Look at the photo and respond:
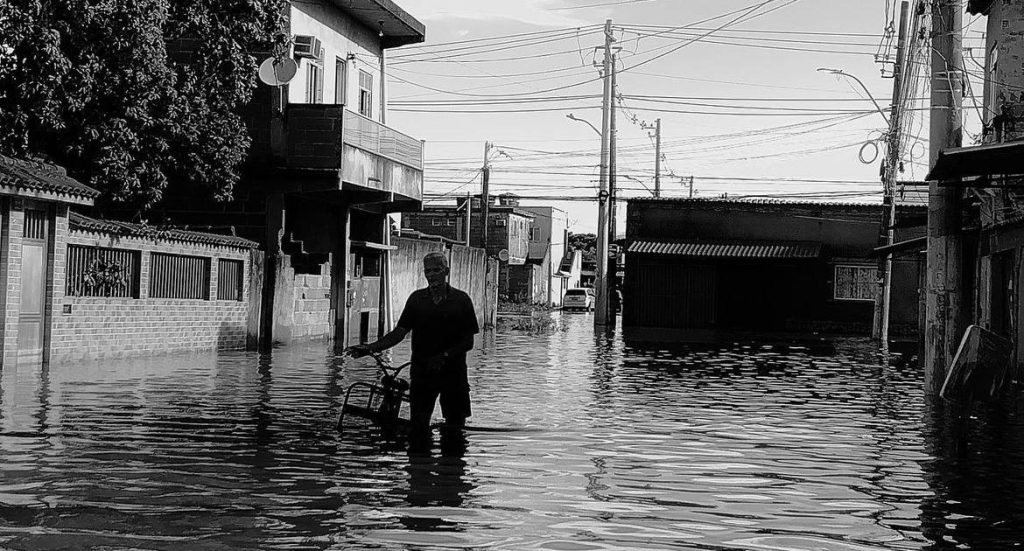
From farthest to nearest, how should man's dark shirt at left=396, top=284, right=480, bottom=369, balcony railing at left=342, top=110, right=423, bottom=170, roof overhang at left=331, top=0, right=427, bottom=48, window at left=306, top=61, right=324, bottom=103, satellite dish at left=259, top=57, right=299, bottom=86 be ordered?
roof overhang at left=331, top=0, right=427, bottom=48, window at left=306, top=61, right=324, bottom=103, balcony railing at left=342, top=110, right=423, bottom=170, satellite dish at left=259, top=57, right=299, bottom=86, man's dark shirt at left=396, top=284, right=480, bottom=369

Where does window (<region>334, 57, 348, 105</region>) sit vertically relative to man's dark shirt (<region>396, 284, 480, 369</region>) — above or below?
above

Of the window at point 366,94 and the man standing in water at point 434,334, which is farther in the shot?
the window at point 366,94

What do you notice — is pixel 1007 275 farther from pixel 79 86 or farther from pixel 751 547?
pixel 751 547

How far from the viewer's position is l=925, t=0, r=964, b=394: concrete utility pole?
17859 millimetres

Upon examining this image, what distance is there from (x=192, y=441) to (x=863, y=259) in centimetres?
4262

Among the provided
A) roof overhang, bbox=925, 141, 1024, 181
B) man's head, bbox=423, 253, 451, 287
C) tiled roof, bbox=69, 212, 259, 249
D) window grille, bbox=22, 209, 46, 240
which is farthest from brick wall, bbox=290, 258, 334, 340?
man's head, bbox=423, 253, 451, 287

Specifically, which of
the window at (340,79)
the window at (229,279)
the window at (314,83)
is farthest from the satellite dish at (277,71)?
the window at (340,79)

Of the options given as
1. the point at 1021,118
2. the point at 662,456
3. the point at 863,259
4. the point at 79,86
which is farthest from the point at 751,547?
the point at 863,259

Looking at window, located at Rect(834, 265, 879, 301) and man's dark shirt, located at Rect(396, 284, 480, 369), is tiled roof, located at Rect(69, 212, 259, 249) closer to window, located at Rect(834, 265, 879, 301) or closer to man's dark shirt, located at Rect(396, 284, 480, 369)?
man's dark shirt, located at Rect(396, 284, 480, 369)

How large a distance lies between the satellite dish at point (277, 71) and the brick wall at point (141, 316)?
371cm

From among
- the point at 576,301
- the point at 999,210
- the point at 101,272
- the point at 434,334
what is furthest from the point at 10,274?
the point at 576,301

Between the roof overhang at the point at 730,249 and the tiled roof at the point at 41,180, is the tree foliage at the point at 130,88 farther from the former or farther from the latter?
the roof overhang at the point at 730,249

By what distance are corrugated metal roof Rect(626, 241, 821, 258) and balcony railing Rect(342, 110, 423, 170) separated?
16.6 metres

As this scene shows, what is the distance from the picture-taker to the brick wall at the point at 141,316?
2231cm
